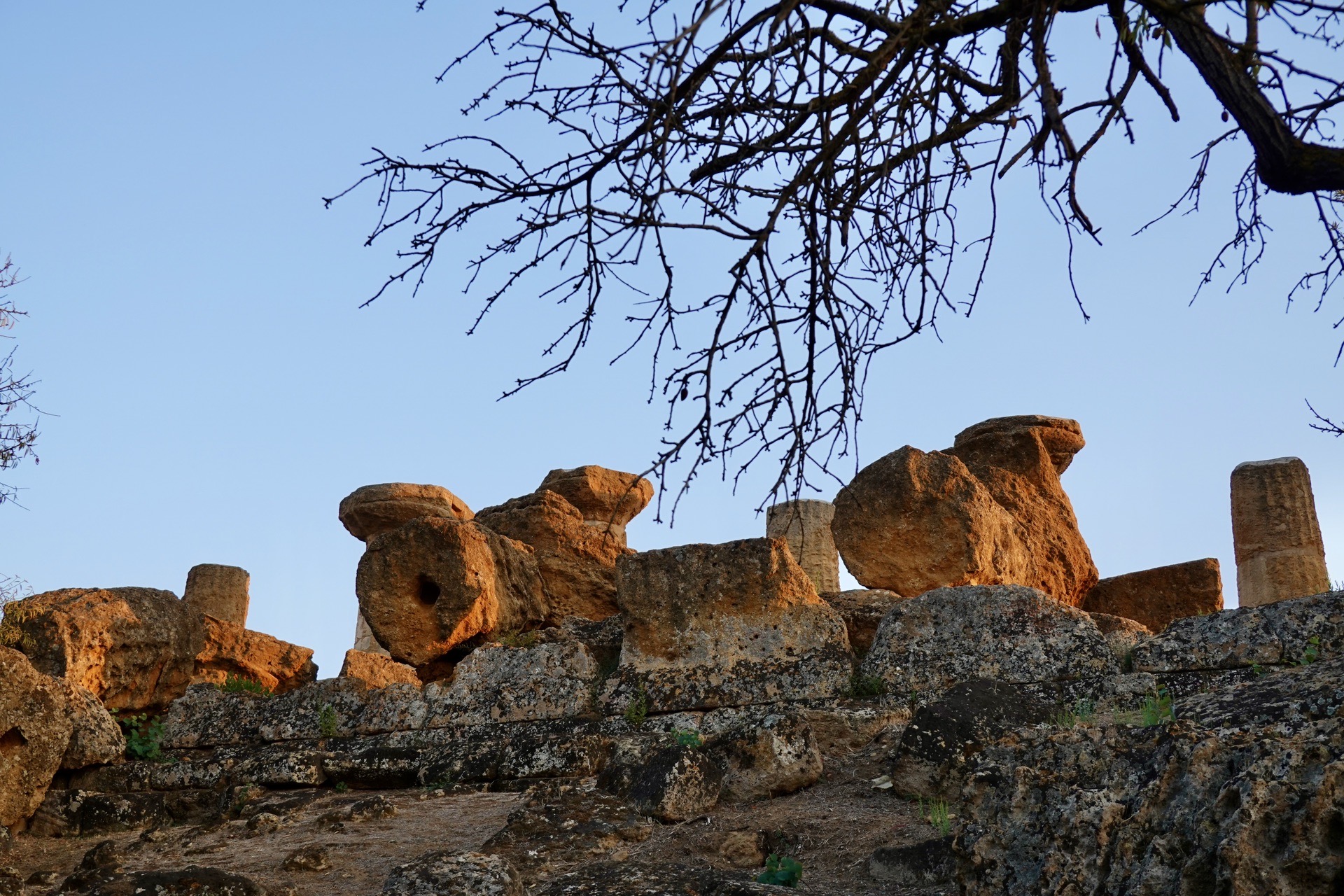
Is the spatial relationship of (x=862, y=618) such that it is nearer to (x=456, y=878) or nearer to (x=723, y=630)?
(x=723, y=630)

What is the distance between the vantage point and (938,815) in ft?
15.8

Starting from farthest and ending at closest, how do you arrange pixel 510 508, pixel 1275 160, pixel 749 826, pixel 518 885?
1. pixel 510 508
2. pixel 749 826
3. pixel 518 885
4. pixel 1275 160

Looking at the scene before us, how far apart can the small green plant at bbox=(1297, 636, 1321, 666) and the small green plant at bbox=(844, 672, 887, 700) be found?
2.19 meters

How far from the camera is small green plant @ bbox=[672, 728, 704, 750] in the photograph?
20.2 ft

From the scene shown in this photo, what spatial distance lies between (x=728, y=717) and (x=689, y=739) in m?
0.98

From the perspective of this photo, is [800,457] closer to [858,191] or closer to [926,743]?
[858,191]

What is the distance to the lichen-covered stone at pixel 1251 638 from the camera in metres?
6.28

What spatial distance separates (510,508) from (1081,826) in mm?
8734

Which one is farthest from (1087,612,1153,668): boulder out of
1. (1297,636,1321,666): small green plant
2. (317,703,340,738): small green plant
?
(317,703,340,738): small green plant

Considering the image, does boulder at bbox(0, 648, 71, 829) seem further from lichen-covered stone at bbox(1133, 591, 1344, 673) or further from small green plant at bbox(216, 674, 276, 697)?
lichen-covered stone at bbox(1133, 591, 1344, 673)

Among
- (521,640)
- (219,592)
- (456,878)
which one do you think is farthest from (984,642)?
(219,592)

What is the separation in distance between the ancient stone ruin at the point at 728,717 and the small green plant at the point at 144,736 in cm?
3

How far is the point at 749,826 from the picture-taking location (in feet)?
17.8

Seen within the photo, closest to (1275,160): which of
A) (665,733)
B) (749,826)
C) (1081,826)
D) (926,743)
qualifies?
(1081,826)
